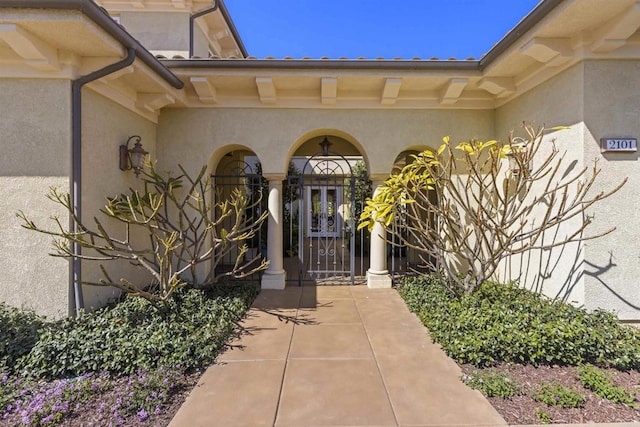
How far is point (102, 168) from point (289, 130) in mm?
3433

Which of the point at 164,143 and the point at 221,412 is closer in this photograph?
the point at 221,412

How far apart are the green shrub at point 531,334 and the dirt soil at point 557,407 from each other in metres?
0.14

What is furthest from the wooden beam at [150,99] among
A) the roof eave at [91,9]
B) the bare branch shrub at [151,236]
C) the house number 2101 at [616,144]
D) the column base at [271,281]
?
the house number 2101 at [616,144]

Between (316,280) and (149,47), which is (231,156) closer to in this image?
(149,47)

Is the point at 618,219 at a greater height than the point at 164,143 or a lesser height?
lesser

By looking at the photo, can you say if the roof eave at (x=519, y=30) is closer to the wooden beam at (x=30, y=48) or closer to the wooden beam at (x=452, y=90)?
the wooden beam at (x=452, y=90)

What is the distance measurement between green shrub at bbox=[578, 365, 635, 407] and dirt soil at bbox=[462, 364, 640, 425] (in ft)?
0.17

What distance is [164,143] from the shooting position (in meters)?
6.59

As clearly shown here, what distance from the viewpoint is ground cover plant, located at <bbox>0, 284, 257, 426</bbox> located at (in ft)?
9.47

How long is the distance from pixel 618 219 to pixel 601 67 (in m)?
2.18

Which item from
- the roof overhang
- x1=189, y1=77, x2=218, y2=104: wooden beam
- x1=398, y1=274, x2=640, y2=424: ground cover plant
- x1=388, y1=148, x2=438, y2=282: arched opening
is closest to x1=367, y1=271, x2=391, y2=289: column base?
x1=388, y1=148, x2=438, y2=282: arched opening

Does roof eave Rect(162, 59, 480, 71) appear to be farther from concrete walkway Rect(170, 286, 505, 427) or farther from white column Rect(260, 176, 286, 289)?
concrete walkway Rect(170, 286, 505, 427)

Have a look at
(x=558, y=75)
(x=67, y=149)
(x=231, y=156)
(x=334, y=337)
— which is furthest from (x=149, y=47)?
(x=558, y=75)

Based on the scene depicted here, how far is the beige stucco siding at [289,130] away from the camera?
21.6 ft
